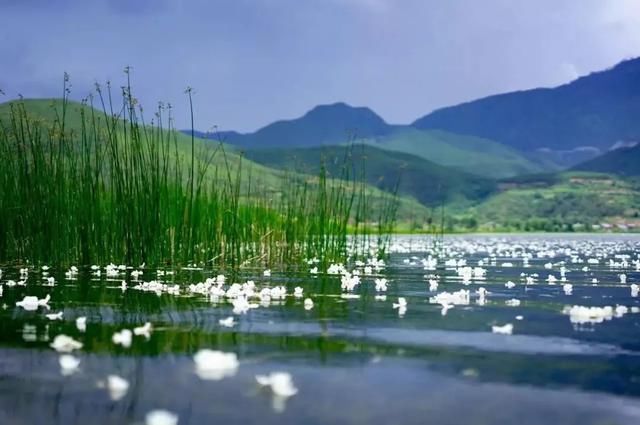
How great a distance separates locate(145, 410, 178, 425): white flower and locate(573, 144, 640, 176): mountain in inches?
6823

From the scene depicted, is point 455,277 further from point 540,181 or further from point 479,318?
point 540,181

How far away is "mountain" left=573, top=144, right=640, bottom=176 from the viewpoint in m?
170

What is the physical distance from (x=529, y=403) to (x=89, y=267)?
760 centimetres

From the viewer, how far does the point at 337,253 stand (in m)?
12.1

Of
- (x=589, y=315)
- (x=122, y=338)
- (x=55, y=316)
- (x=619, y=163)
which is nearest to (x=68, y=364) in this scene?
(x=122, y=338)

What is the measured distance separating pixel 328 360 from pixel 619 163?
183718 millimetres

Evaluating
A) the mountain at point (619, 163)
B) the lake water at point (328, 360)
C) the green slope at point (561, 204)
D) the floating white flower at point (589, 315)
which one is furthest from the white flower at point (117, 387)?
the mountain at point (619, 163)

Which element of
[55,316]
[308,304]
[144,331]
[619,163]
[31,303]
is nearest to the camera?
[144,331]

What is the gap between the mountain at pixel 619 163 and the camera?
559ft

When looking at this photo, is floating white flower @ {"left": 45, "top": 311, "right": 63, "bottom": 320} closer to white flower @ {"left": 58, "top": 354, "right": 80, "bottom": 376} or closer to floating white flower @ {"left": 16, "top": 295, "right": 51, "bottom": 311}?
floating white flower @ {"left": 16, "top": 295, "right": 51, "bottom": 311}

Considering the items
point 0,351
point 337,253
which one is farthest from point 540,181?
point 0,351

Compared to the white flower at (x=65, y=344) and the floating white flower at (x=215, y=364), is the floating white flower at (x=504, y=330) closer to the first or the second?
the floating white flower at (x=215, y=364)

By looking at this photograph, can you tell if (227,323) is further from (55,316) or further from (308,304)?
(308,304)

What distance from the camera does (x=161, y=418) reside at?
7.82ft
